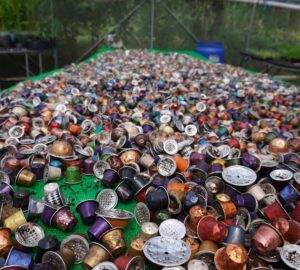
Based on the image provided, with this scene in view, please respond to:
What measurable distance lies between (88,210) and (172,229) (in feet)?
2.06

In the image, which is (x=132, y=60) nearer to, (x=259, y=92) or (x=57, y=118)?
(x=259, y=92)

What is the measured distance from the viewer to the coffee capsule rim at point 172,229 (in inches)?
83.7

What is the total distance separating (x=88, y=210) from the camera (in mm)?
2303

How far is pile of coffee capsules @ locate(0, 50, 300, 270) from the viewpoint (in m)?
1.98

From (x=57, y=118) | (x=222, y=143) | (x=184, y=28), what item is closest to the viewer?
(x=222, y=143)

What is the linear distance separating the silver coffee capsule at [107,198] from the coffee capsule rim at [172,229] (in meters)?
0.50

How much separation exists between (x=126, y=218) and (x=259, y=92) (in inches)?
184

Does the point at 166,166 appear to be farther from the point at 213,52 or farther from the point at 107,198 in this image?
the point at 213,52

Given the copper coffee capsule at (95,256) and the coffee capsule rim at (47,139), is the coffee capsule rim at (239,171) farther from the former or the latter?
the coffee capsule rim at (47,139)

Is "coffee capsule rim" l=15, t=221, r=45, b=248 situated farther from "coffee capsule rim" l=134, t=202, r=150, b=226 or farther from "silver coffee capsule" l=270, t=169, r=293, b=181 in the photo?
"silver coffee capsule" l=270, t=169, r=293, b=181

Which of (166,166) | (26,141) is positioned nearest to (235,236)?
(166,166)

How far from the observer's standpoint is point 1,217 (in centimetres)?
225

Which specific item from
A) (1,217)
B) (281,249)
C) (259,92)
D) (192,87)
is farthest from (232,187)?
(259,92)

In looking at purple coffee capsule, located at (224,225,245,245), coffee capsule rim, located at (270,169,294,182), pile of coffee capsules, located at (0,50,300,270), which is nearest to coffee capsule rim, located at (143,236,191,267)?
pile of coffee capsules, located at (0,50,300,270)
